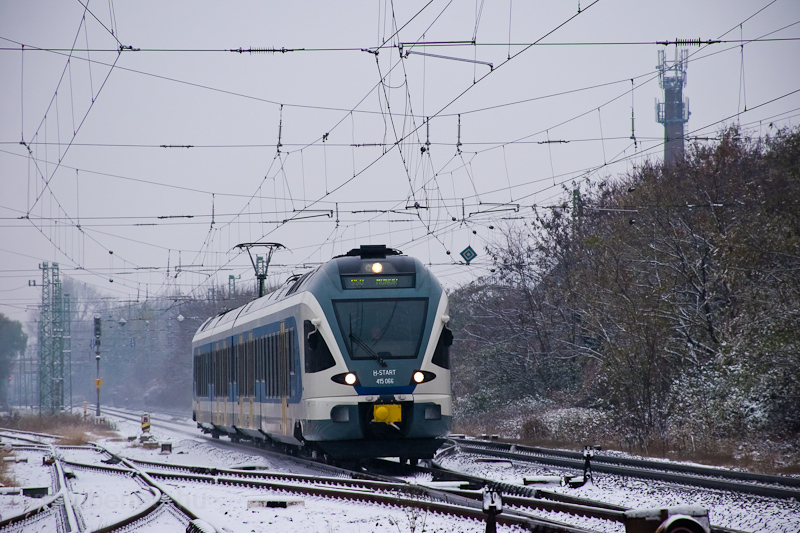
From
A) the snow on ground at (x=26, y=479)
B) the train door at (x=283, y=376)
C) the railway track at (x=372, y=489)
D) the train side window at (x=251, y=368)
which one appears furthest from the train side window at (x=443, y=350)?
the snow on ground at (x=26, y=479)

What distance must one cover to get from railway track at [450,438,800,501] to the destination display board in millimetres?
4479

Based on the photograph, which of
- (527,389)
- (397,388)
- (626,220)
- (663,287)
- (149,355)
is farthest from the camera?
(149,355)

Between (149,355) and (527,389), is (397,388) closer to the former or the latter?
(527,389)

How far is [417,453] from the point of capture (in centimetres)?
1708

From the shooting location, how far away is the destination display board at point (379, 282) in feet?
57.0

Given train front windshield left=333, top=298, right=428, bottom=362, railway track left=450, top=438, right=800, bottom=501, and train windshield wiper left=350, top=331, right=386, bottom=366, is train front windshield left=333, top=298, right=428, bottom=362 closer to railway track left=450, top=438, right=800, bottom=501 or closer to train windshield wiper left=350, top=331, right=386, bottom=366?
train windshield wiper left=350, top=331, right=386, bottom=366

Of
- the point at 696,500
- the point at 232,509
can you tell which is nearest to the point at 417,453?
the point at 232,509

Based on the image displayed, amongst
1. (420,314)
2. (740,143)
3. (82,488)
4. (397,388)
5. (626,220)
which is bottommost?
(82,488)

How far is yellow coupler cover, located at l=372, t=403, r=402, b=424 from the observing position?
16609 mm

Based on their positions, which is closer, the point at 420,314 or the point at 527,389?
the point at 420,314

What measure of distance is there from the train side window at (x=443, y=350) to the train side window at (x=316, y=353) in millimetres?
1854

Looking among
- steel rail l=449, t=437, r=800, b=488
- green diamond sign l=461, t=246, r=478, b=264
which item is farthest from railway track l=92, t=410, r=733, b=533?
green diamond sign l=461, t=246, r=478, b=264

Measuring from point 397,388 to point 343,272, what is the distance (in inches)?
93.9

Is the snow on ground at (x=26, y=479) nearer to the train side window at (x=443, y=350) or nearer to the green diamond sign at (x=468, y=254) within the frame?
the train side window at (x=443, y=350)
